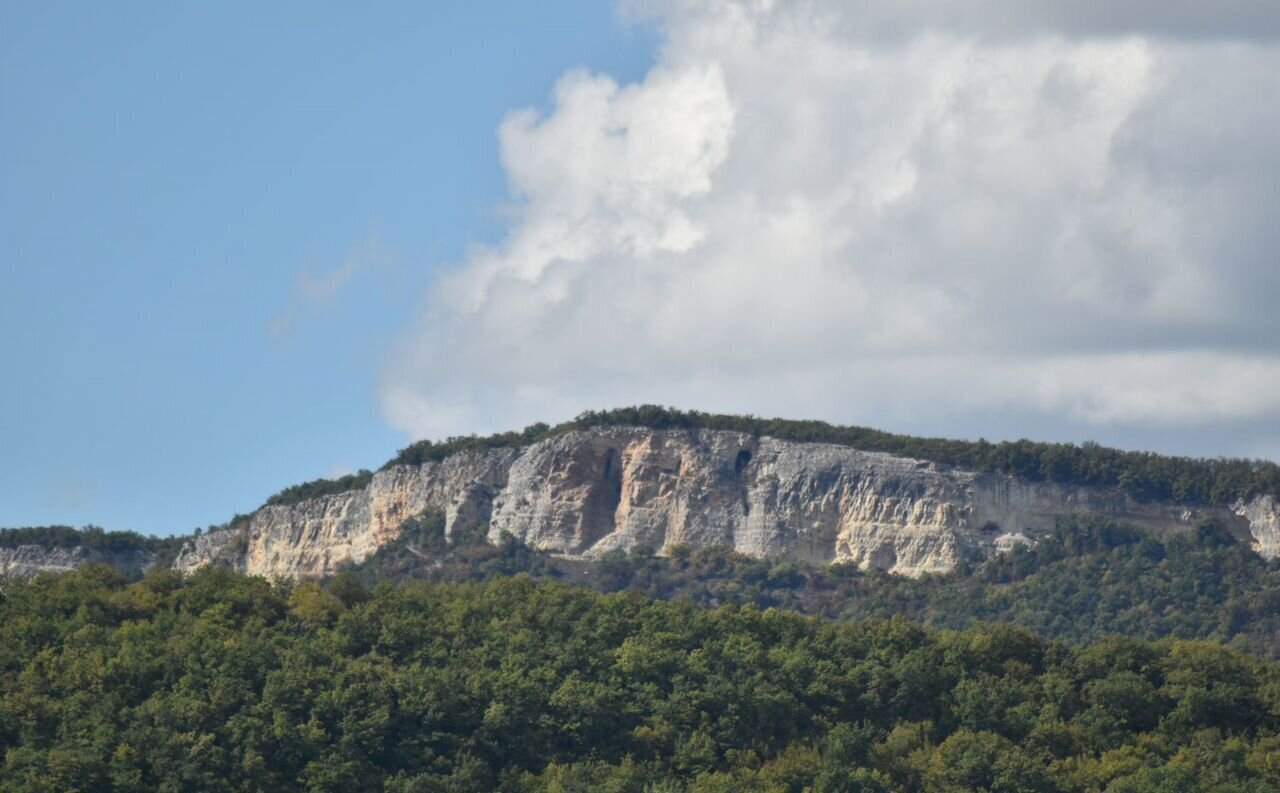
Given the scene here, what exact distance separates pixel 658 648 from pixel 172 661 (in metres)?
12.8

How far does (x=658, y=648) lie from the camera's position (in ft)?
211

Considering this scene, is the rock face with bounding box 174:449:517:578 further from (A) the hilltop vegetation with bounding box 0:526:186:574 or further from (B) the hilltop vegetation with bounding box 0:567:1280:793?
(B) the hilltop vegetation with bounding box 0:567:1280:793

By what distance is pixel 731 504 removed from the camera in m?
126

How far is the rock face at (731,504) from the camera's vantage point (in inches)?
4747

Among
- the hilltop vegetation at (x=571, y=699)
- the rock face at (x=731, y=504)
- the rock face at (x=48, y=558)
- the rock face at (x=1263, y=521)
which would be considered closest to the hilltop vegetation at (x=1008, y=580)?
the rock face at (x=1263, y=521)

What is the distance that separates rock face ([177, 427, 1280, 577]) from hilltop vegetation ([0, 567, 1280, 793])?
53.1 metres

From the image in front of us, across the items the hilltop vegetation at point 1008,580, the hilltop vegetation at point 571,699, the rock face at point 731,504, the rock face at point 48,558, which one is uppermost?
the rock face at point 731,504

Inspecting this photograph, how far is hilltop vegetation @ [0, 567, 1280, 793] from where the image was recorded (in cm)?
5694

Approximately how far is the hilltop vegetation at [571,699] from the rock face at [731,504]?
174ft

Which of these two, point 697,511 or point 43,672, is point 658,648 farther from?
point 697,511

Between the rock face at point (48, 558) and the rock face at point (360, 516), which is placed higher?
the rock face at point (360, 516)

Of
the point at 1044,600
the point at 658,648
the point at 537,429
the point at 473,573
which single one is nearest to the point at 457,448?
the point at 537,429

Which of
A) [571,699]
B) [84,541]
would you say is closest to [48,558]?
[84,541]

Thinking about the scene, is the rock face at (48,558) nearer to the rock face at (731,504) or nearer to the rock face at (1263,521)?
the rock face at (731,504)
